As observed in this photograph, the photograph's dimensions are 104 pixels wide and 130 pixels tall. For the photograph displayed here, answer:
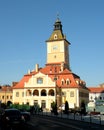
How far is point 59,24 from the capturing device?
113875 millimetres

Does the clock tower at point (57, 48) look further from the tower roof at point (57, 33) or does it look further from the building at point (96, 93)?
the building at point (96, 93)

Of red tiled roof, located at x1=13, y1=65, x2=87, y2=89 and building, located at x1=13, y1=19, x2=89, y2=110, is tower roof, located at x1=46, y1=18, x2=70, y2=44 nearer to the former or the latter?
building, located at x1=13, y1=19, x2=89, y2=110

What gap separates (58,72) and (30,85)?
9.46 meters

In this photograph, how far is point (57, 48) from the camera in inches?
4338

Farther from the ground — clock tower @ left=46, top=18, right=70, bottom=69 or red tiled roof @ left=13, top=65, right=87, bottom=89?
clock tower @ left=46, top=18, right=70, bottom=69

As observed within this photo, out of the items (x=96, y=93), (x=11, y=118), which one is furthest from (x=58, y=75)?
(x=11, y=118)

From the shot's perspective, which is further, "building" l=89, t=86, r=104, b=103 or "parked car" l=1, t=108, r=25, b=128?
"building" l=89, t=86, r=104, b=103

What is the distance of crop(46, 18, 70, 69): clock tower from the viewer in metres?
109

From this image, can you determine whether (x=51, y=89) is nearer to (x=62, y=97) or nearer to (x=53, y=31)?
(x=62, y=97)

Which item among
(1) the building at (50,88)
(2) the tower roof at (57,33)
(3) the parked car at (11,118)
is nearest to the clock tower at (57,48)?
(2) the tower roof at (57,33)

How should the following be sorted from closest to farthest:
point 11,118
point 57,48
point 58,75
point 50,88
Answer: point 11,118 → point 50,88 → point 58,75 → point 57,48

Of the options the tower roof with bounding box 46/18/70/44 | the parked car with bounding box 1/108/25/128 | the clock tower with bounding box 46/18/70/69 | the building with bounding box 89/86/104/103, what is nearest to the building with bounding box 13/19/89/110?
the clock tower with bounding box 46/18/70/69

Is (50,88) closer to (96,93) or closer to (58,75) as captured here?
(58,75)

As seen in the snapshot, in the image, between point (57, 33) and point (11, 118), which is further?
point (57, 33)
